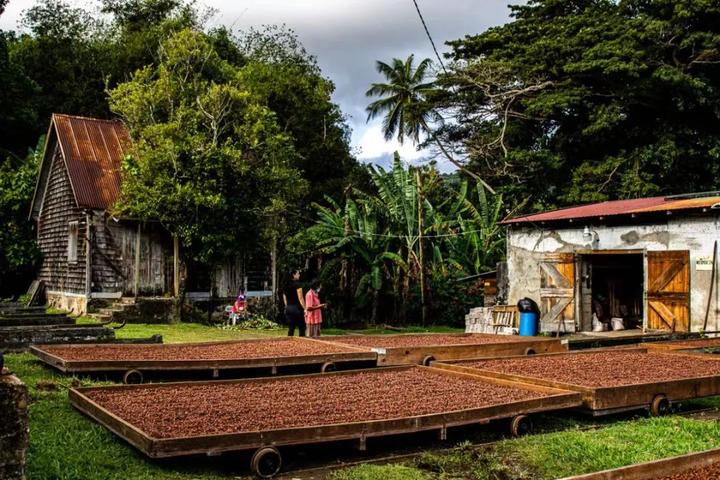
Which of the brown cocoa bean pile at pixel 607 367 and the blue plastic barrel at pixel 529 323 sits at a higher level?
the blue plastic barrel at pixel 529 323

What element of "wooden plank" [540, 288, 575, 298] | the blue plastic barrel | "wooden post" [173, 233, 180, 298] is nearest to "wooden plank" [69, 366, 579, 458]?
the blue plastic barrel

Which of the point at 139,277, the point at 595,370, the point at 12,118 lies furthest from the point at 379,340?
the point at 12,118

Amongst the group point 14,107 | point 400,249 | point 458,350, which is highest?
point 14,107

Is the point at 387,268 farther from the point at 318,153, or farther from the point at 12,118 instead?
the point at 12,118

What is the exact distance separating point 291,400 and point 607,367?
15.4 feet

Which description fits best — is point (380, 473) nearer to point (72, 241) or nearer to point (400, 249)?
point (400, 249)

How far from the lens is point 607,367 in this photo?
9.88 meters

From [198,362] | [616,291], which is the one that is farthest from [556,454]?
[616,291]

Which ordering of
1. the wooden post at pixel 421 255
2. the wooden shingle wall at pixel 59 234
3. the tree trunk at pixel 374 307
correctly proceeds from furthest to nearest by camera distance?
the tree trunk at pixel 374 307, the wooden post at pixel 421 255, the wooden shingle wall at pixel 59 234

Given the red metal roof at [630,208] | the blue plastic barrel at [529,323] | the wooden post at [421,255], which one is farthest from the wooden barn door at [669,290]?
the wooden post at [421,255]

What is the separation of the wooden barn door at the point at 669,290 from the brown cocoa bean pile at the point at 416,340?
166 inches

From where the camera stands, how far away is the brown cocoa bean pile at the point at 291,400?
20.9 ft

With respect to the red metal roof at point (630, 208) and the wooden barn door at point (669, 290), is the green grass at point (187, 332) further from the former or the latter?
the wooden barn door at point (669, 290)

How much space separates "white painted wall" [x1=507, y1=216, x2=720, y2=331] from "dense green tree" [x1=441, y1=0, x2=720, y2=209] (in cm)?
688
